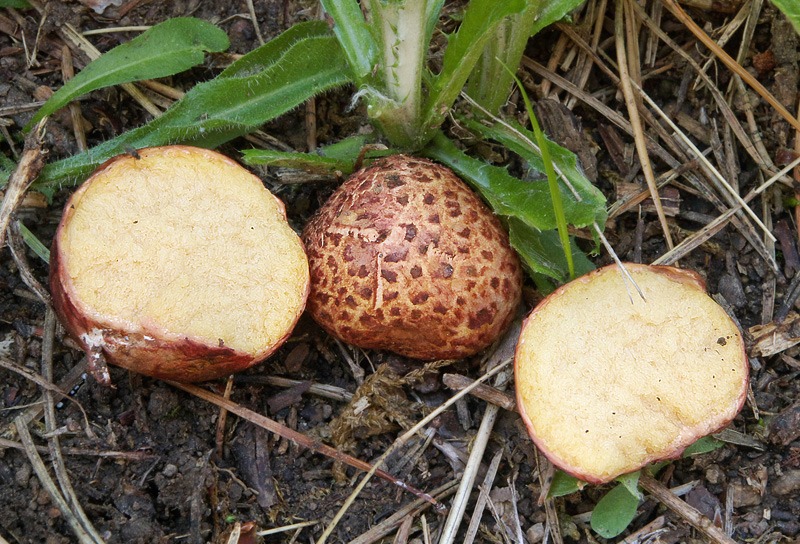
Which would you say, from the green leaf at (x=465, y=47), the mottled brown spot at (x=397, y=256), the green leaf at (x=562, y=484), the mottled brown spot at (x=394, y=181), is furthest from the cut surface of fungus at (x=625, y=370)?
the green leaf at (x=465, y=47)

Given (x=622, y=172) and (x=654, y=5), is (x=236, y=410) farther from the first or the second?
(x=654, y=5)

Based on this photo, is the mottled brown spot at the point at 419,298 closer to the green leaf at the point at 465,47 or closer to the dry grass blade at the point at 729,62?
the green leaf at the point at 465,47

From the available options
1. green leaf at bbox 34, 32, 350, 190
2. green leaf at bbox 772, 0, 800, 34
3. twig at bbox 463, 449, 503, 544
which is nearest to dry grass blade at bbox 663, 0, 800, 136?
green leaf at bbox 772, 0, 800, 34

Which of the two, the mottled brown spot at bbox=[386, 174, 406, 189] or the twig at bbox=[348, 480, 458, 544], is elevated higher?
the mottled brown spot at bbox=[386, 174, 406, 189]

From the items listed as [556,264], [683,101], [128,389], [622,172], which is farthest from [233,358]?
[683,101]

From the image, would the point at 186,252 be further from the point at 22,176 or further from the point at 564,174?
the point at 564,174

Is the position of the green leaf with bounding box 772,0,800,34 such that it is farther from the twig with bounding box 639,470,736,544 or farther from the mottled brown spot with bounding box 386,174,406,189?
the twig with bounding box 639,470,736,544
